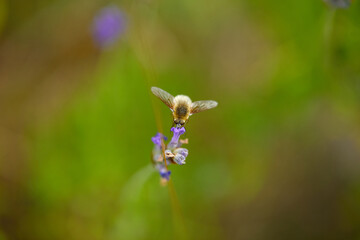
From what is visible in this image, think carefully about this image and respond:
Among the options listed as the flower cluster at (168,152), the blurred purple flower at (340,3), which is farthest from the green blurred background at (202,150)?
the flower cluster at (168,152)

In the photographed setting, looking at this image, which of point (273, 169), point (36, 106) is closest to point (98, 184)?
point (36, 106)

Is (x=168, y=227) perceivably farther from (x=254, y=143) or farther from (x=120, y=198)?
(x=254, y=143)

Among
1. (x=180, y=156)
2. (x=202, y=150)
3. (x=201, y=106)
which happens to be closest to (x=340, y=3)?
(x=201, y=106)

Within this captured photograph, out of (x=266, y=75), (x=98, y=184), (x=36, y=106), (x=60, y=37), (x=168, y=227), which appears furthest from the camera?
(x=60, y=37)

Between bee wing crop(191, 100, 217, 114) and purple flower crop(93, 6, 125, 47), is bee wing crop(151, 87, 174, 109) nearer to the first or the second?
bee wing crop(191, 100, 217, 114)

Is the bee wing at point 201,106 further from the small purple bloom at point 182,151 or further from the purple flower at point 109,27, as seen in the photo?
the purple flower at point 109,27

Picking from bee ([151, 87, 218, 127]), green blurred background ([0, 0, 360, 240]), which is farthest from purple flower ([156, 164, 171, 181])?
green blurred background ([0, 0, 360, 240])
